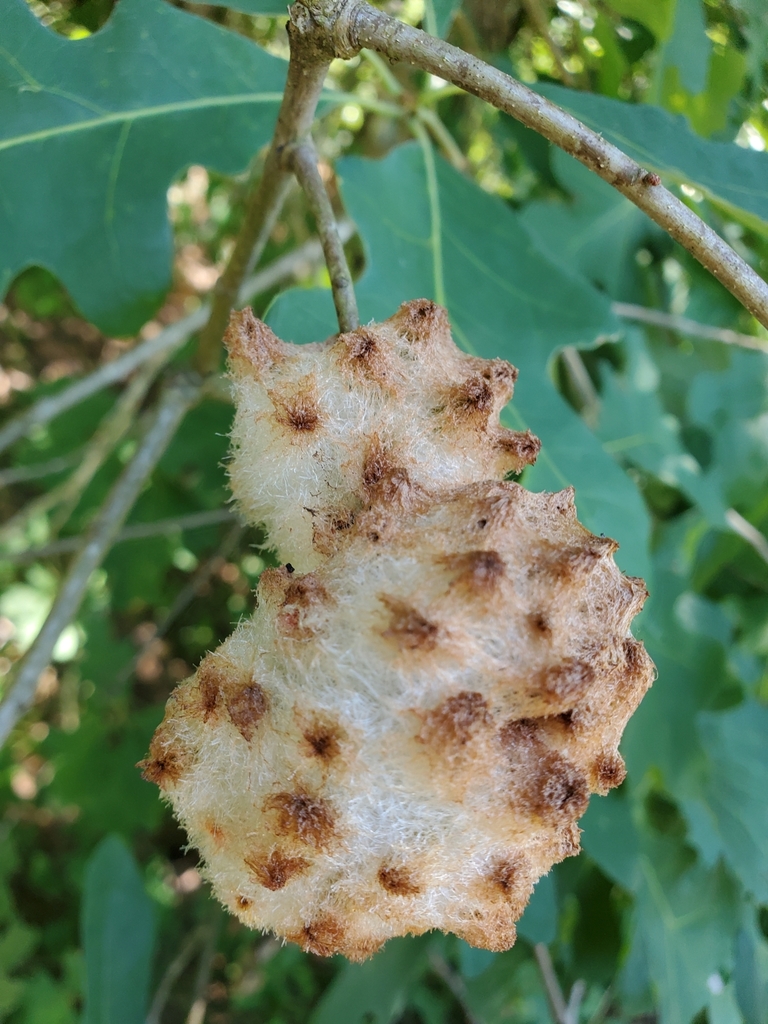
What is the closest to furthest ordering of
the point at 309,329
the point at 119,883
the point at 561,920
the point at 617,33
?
the point at 309,329 < the point at 617,33 < the point at 119,883 < the point at 561,920

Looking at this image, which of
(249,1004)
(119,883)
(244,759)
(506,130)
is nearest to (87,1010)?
(119,883)

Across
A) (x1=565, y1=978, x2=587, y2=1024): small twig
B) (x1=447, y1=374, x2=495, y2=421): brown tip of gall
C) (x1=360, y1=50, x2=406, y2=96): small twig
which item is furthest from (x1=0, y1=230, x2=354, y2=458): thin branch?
(x1=565, y1=978, x2=587, y2=1024): small twig

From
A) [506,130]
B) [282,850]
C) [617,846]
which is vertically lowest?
[617,846]

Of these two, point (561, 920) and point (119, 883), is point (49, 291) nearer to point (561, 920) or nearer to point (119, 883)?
point (119, 883)

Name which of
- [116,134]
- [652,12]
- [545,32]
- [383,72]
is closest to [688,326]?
[545,32]

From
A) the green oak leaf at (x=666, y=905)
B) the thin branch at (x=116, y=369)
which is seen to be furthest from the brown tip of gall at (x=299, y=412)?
the green oak leaf at (x=666, y=905)

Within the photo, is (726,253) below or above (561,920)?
above

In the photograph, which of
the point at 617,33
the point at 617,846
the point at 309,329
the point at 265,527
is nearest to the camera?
the point at 265,527

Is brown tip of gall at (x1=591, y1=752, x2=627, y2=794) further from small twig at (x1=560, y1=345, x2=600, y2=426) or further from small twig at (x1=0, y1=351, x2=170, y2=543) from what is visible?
small twig at (x1=0, y1=351, x2=170, y2=543)

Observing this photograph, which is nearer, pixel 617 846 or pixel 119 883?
pixel 617 846
